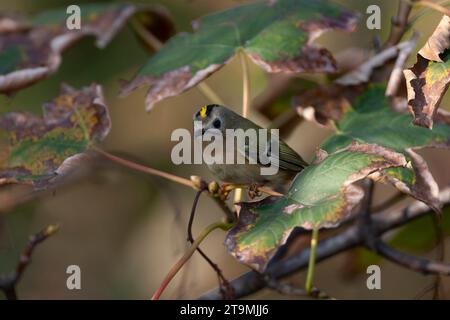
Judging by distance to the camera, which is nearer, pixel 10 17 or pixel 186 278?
pixel 186 278

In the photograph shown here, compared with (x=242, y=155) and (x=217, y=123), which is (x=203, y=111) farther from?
(x=242, y=155)

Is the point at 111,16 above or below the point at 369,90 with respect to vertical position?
above

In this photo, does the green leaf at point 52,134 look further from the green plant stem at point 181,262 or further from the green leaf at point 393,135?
the green leaf at point 393,135

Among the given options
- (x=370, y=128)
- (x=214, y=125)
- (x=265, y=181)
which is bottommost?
(x=265, y=181)

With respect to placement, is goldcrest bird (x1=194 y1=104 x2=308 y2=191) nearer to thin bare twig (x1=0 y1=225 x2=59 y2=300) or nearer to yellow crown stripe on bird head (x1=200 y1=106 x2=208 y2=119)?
yellow crown stripe on bird head (x1=200 y1=106 x2=208 y2=119)

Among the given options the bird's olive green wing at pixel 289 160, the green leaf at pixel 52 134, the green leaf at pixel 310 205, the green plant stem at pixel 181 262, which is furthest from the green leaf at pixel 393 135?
the green leaf at pixel 52 134

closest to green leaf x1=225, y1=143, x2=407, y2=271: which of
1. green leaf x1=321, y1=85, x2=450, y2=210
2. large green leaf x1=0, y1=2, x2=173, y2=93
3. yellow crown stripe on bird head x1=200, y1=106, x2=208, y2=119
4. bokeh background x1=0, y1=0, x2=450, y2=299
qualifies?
green leaf x1=321, y1=85, x2=450, y2=210
